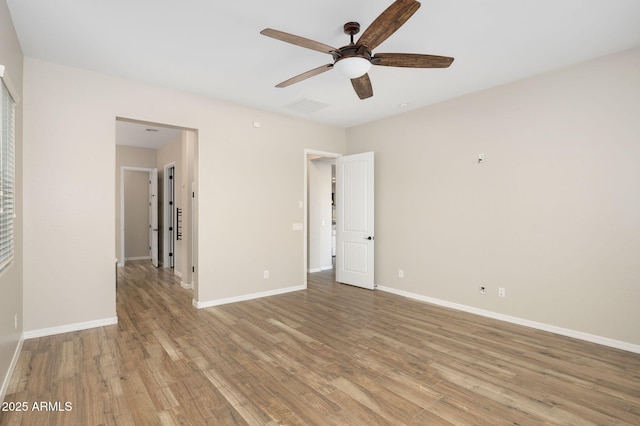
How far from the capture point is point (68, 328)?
3564 millimetres

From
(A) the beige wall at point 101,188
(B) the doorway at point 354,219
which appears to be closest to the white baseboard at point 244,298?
(A) the beige wall at point 101,188

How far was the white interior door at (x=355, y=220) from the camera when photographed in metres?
5.56

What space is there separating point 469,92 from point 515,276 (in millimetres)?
2443

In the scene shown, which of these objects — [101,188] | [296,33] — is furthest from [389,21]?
[101,188]

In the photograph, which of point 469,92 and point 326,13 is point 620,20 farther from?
point 326,13

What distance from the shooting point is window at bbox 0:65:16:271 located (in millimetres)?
2424

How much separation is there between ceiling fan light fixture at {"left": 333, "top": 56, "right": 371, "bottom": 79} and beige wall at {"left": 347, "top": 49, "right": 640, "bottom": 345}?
2.41m

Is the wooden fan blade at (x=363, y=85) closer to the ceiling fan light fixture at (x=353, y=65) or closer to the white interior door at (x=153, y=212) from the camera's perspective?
the ceiling fan light fixture at (x=353, y=65)

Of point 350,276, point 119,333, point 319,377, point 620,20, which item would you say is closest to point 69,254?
point 119,333

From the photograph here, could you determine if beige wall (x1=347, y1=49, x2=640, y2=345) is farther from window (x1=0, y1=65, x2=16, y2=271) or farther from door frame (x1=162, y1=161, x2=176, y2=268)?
door frame (x1=162, y1=161, x2=176, y2=268)

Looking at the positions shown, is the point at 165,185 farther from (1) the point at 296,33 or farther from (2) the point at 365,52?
(2) the point at 365,52

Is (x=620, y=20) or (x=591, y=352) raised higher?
(x=620, y=20)

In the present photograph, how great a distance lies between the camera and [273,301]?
15.9ft

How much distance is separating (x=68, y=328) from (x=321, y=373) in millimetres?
2927
